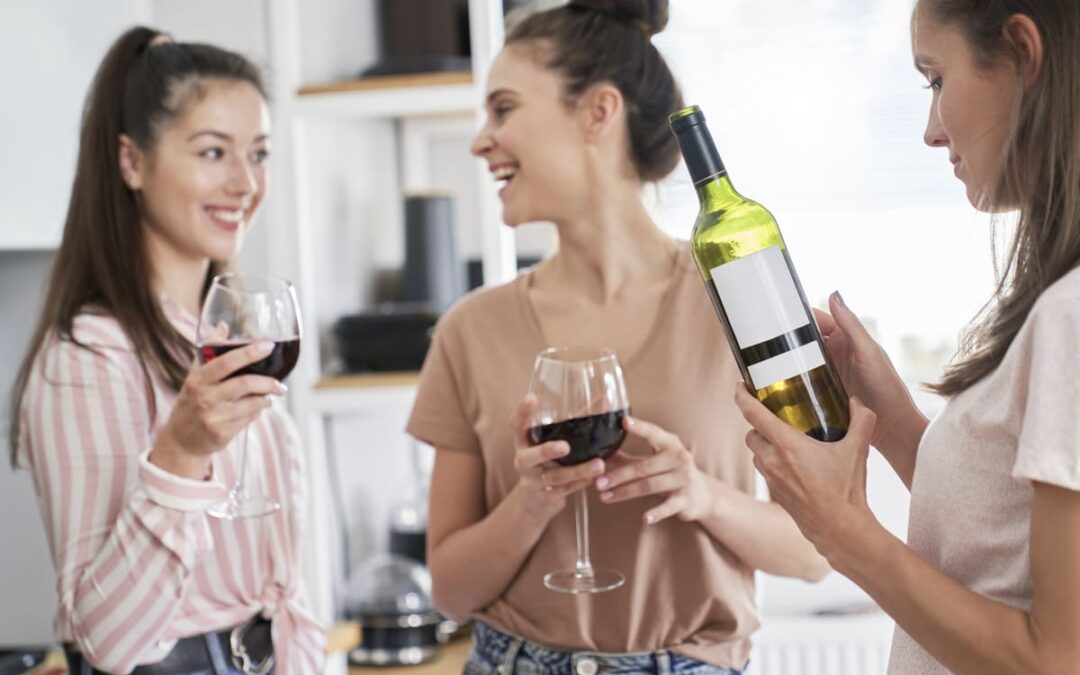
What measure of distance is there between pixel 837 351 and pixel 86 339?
915 millimetres

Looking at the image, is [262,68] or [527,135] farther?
[262,68]

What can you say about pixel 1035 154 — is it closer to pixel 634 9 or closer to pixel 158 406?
pixel 634 9

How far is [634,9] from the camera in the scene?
1.62 metres

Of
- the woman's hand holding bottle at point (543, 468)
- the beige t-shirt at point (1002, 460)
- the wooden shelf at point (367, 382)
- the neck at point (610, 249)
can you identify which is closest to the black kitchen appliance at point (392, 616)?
the wooden shelf at point (367, 382)

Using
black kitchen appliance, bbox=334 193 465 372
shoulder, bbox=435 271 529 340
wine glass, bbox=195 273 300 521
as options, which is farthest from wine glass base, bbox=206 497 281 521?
black kitchen appliance, bbox=334 193 465 372

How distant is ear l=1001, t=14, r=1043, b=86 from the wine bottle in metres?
0.23

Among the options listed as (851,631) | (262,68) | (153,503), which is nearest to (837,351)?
(153,503)

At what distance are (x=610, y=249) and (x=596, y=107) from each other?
198 millimetres

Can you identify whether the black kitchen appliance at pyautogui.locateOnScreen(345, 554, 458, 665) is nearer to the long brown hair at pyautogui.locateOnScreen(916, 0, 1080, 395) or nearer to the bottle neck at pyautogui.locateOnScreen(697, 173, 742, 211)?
the bottle neck at pyautogui.locateOnScreen(697, 173, 742, 211)

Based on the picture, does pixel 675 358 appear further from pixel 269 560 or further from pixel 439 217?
pixel 439 217

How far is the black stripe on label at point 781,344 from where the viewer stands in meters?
0.96

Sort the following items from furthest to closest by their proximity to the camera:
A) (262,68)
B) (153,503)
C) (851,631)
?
(851,631) → (262,68) → (153,503)

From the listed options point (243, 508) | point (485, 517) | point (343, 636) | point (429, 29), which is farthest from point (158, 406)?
point (429, 29)

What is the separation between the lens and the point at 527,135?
1585mm
